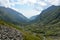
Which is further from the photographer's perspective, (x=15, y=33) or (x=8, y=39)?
(x=15, y=33)

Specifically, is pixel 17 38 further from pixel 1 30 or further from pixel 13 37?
pixel 1 30

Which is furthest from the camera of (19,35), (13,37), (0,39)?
(19,35)

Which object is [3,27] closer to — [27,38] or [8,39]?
[8,39]

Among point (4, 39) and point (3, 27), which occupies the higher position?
point (3, 27)

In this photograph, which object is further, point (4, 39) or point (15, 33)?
point (15, 33)

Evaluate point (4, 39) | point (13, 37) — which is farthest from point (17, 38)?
point (4, 39)

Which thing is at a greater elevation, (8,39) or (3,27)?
(3,27)

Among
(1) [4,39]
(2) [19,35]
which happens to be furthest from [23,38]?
(1) [4,39]

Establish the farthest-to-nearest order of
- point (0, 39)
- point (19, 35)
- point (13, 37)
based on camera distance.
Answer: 1. point (19, 35)
2. point (13, 37)
3. point (0, 39)
